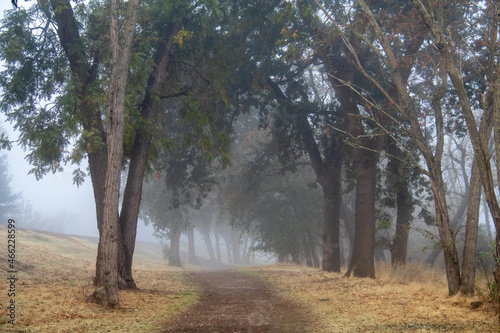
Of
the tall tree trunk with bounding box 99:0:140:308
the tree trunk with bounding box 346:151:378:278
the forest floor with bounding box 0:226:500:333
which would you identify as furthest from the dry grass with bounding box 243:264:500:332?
the tall tree trunk with bounding box 99:0:140:308

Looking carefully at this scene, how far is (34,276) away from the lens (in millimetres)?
15102

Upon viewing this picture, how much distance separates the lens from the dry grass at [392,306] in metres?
7.38

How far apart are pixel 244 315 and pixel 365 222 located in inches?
324

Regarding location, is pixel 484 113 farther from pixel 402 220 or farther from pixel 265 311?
pixel 402 220

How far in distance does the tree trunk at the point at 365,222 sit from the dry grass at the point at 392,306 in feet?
3.44

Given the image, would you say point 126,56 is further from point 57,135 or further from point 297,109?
point 297,109

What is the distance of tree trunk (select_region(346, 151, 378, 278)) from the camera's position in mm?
15863

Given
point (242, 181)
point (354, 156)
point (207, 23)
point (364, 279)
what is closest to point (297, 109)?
point (354, 156)

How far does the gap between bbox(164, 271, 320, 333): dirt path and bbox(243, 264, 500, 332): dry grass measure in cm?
53

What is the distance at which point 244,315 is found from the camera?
29.8 feet

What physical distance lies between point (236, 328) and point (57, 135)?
816 cm

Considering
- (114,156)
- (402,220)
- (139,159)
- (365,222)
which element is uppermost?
(139,159)

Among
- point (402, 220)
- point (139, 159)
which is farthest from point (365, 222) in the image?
point (139, 159)

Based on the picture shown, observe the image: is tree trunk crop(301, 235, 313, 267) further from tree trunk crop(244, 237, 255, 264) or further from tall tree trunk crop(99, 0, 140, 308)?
tall tree trunk crop(99, 0, 140, 308)
